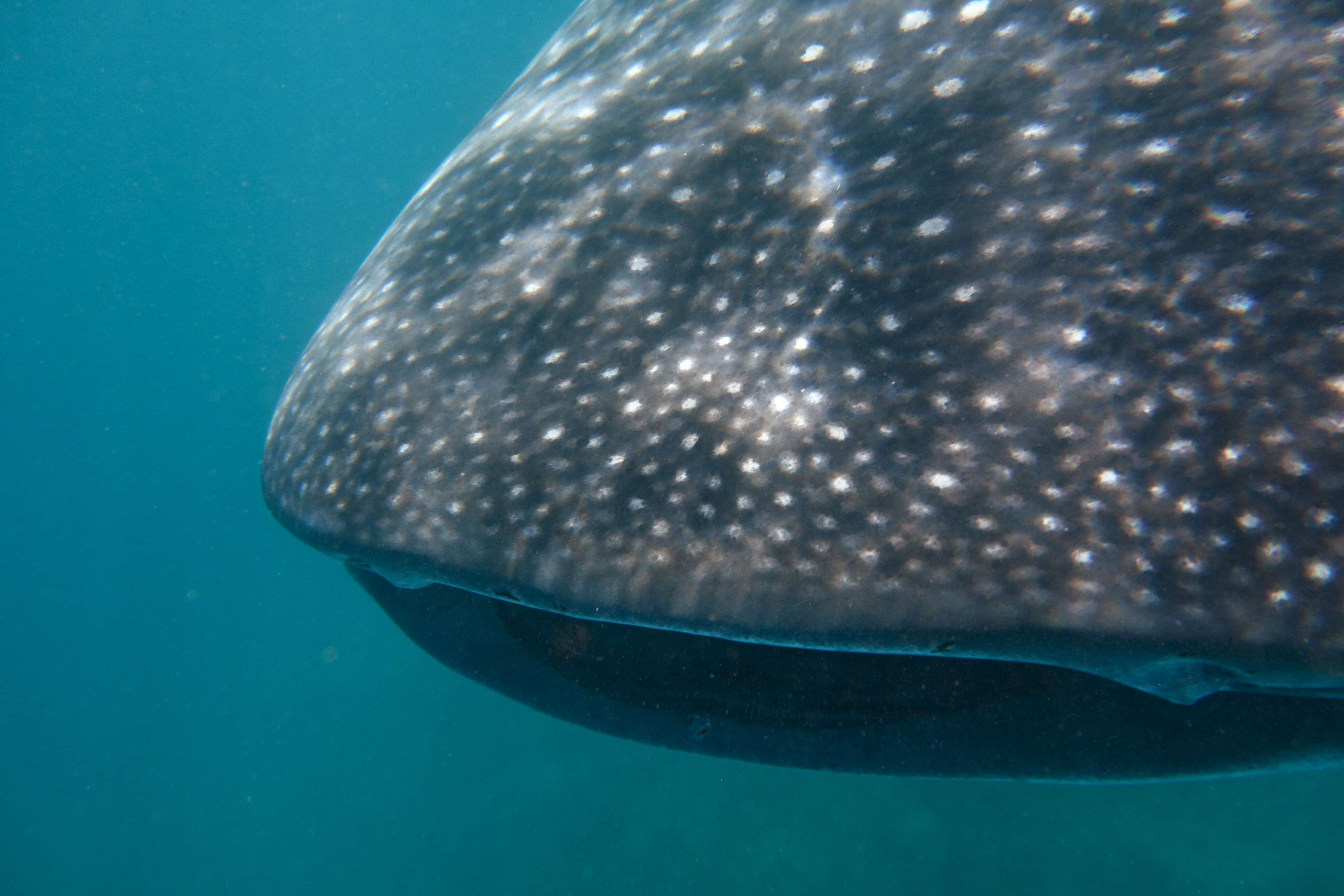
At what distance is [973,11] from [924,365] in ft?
3.22

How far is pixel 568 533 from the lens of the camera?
164cm

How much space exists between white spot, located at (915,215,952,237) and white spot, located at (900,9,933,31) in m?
0.60

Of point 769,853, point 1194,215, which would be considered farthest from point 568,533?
point 769,853

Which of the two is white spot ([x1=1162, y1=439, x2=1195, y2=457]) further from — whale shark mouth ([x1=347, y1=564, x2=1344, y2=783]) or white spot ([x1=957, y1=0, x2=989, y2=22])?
white spot ([x1=957, y1=0, x2=989, y2=22])

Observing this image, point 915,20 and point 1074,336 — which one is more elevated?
point 915,20

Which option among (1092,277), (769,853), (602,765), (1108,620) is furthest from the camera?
(602,765)

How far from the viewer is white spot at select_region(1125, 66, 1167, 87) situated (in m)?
1.43

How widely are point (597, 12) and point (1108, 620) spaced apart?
326cm

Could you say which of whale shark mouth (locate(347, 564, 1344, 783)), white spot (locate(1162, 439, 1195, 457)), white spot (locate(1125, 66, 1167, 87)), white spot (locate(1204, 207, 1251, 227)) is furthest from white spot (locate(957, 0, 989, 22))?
whale shark mouth (locate(347, 564, 1344, 783))

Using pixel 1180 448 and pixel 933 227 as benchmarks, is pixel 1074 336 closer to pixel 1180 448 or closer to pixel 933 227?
pixel 1180 448

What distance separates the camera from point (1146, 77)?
1450mm

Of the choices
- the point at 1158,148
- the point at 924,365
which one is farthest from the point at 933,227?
the point at 1158,148

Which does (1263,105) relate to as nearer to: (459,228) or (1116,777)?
(1116,777)

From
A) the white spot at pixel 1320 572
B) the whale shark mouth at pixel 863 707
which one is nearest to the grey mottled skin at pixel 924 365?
the white spot at pixel 1320 572
